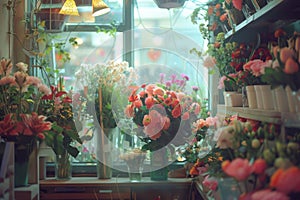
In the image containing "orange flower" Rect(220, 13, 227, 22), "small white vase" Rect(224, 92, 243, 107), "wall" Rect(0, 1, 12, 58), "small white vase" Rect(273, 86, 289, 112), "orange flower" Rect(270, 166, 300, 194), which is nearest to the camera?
"orange flower" Rect(270, 166, 300, 194)

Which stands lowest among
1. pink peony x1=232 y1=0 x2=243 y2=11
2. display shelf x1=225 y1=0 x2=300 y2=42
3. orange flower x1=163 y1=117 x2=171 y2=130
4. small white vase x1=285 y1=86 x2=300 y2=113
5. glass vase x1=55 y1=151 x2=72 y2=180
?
glass vase x1=55 y1=151 x2=72 y2=180

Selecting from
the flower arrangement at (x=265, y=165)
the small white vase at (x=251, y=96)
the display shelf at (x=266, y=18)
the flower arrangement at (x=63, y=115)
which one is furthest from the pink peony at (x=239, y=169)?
the flower arrangement at (x=63, y=115)

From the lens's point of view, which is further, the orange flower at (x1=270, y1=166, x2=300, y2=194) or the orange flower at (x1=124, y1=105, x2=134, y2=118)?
the orange flower at (x1=124, y1=105, x2=134, y2=118)

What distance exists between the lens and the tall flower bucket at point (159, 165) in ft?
10.3

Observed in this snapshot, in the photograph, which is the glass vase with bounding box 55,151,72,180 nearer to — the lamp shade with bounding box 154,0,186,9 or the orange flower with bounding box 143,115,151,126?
the orange flower with bounding box 143,115,151,126

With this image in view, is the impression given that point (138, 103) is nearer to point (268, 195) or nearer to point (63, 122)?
point (63, 122)

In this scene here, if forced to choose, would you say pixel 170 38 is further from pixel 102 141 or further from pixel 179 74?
pixel 102 141

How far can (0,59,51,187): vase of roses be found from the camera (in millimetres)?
2236

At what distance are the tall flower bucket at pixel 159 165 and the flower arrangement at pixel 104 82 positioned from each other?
32 centimetres

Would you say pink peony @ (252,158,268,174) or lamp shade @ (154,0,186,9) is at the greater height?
lamp shade @ (154,0,186,9)

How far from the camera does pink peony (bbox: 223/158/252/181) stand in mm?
1330

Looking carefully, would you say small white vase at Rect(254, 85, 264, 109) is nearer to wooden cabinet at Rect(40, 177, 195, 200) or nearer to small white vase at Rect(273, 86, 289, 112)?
small white vase at Rect(273, 86, 289, 112)

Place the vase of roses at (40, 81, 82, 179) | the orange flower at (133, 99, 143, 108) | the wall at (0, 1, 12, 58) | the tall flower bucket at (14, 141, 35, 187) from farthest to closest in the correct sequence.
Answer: the wall at (0, 1, 12, 58) < the orange flower at (133, 99, 143, 108) < the vase of roses at (40, 81, 82, 179) < the tall flower bucket at (14, 141, 35, 187)

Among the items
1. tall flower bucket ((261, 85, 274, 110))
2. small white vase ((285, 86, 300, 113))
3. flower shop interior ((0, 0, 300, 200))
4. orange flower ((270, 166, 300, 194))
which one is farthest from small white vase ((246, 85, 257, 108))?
orange flower ((270, 166, 300, 194))
